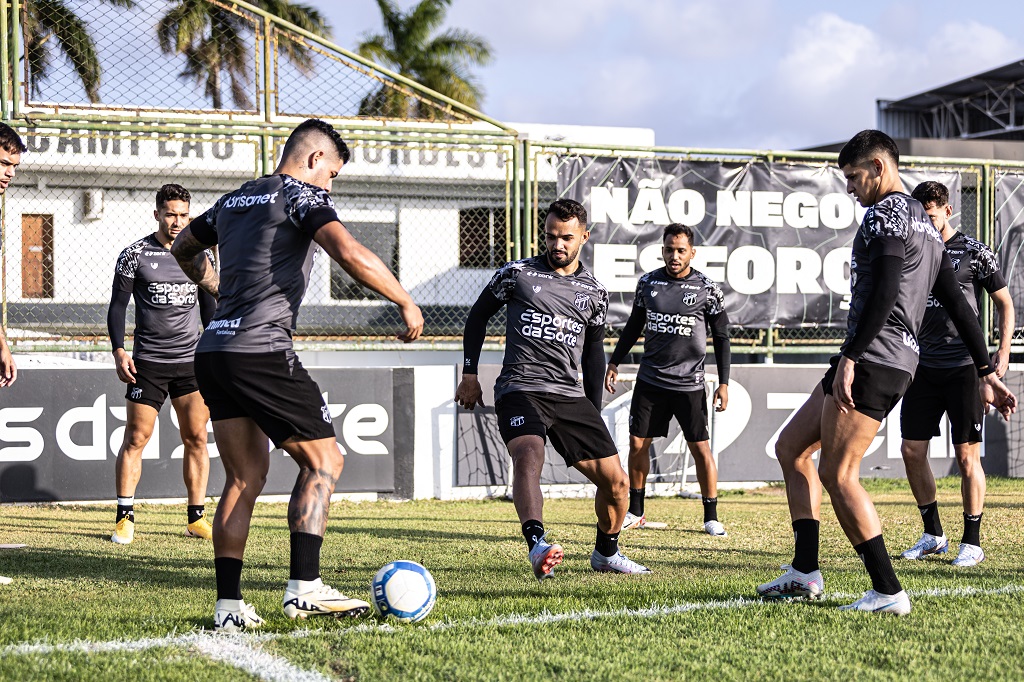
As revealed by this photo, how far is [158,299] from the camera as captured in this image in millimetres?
8203

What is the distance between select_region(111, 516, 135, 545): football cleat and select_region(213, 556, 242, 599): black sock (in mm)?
3411

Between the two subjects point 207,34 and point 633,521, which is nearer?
point 633,521

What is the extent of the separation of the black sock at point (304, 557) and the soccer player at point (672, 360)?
4.40 metres

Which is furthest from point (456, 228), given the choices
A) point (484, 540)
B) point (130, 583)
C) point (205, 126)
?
point (130, 583)

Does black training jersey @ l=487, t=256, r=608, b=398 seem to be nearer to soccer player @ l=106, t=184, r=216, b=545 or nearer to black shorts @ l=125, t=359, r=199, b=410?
soccer player @ l=106, t=184, r=216, b=545

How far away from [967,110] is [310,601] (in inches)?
1768

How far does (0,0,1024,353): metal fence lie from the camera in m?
10.8

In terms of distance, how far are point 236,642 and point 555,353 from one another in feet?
8.88

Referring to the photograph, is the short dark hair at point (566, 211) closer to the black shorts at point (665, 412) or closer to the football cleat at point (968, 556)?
the black shorts at point (665, 412)

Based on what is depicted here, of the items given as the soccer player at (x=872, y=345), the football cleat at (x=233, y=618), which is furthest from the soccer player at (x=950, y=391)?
the football cleat at (x=233, y=618)

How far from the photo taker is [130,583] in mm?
5848

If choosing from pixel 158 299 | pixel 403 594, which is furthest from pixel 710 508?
pixel 158 299

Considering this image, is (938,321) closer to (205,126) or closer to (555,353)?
(555,353)

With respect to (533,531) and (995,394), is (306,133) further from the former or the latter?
(995,394)
